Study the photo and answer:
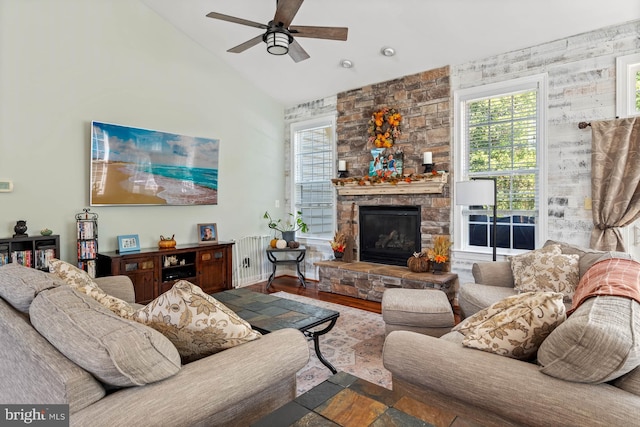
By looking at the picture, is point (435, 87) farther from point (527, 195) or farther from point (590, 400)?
point (590, 400)

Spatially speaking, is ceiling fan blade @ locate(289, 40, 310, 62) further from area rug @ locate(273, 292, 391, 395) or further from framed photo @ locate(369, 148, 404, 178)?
area rug @ locate(273, 292, 391, 395)

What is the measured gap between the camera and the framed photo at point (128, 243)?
13.2ft

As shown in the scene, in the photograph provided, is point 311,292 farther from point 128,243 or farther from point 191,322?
point 191,322

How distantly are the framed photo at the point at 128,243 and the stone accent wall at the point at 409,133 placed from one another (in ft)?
9.08

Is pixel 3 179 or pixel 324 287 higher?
pixel 3 179

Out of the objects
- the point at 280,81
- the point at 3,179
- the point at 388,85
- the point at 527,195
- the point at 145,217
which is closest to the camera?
the point at 3,179

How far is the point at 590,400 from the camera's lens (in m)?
1.16

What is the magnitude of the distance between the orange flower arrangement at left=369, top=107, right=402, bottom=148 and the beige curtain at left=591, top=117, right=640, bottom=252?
7.02 feet

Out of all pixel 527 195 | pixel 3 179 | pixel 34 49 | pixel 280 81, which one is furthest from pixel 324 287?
pixel 34 49

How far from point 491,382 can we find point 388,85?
14.1 ft

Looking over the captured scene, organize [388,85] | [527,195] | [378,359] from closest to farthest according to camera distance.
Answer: [378,359] → [527,195] → [388,85]

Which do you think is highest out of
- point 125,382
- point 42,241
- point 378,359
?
point 42,241

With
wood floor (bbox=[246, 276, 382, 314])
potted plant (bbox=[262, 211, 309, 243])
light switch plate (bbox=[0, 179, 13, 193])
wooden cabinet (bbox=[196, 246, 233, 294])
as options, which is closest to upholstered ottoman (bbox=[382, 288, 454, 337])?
wood floor (bbox=[246, 276, 382, 314])

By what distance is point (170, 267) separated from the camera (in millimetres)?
4281
